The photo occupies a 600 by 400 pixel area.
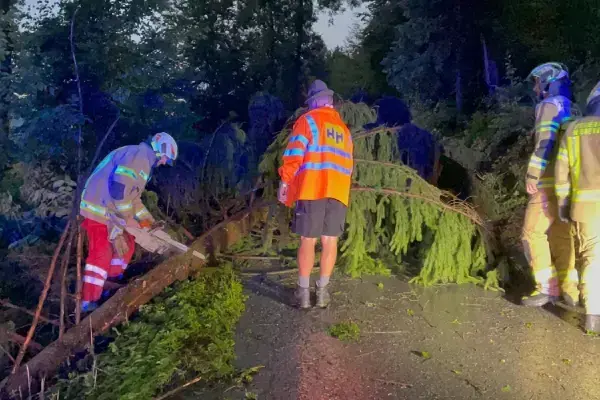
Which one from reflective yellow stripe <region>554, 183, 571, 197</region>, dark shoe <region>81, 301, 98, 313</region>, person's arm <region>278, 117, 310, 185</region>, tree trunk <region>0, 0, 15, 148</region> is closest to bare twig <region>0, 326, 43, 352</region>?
dark shoe <region>81, 301, 98, 313</region>

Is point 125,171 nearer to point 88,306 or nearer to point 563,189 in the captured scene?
point 88,306

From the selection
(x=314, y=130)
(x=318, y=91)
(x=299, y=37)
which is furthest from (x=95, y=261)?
(x=299, y=37)

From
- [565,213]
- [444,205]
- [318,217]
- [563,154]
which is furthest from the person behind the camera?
[444,205]

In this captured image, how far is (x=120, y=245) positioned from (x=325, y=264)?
6.26 ft

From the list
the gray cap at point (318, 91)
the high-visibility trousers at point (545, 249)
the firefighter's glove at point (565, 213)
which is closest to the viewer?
the firefighter's glove at point (565, 213)

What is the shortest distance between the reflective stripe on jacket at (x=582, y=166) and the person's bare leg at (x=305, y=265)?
212 cm

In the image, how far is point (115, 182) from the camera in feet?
16.2

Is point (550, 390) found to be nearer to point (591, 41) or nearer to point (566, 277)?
point (566, 277)

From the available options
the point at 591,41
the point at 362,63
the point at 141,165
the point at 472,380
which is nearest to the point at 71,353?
the point at 141,165

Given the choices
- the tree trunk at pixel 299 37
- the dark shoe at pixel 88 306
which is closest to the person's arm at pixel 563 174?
the dark shoe at pixel 88 306

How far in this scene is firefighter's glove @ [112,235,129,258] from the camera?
5.20 metres

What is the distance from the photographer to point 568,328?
15.5 ft

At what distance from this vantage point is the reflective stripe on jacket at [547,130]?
15.5 ft

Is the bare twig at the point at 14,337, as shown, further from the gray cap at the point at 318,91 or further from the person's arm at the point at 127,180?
the gray cap at the point at 318,91
